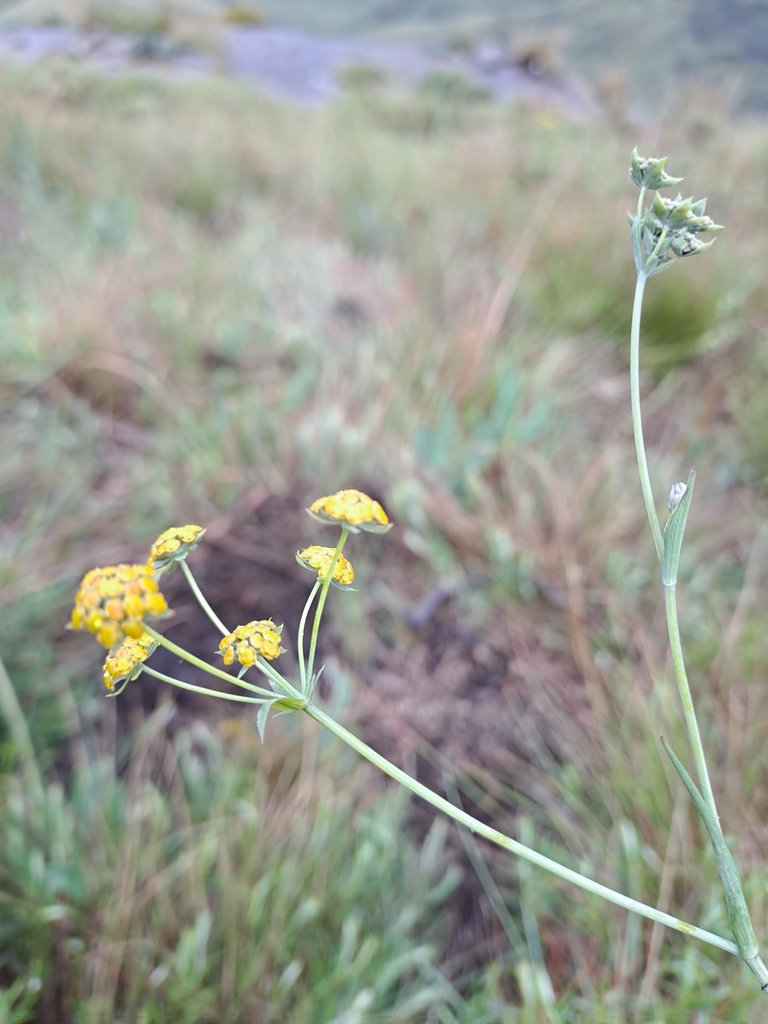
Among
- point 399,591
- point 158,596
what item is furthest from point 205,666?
point 399,591

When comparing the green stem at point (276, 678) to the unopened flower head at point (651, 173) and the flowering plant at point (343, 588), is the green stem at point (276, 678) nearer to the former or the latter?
the flowering plant at point (343, 588)

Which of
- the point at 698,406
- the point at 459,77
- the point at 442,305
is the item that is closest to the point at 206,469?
the point at 442,305

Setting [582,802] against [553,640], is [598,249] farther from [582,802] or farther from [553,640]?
[582,802]

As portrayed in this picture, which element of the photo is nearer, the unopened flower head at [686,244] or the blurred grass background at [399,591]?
the unopened flower head at [686,244]

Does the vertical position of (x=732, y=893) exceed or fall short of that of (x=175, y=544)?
it falls short

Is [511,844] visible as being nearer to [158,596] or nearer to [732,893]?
[732,893]

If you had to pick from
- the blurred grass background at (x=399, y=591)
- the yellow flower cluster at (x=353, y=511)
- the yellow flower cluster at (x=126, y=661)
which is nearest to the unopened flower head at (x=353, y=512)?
the yellow flower cluster at (x=353, y=511)

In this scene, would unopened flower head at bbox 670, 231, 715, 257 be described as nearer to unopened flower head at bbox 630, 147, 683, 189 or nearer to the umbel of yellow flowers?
unopened flower head at bbox 630, 147, 683, 189
